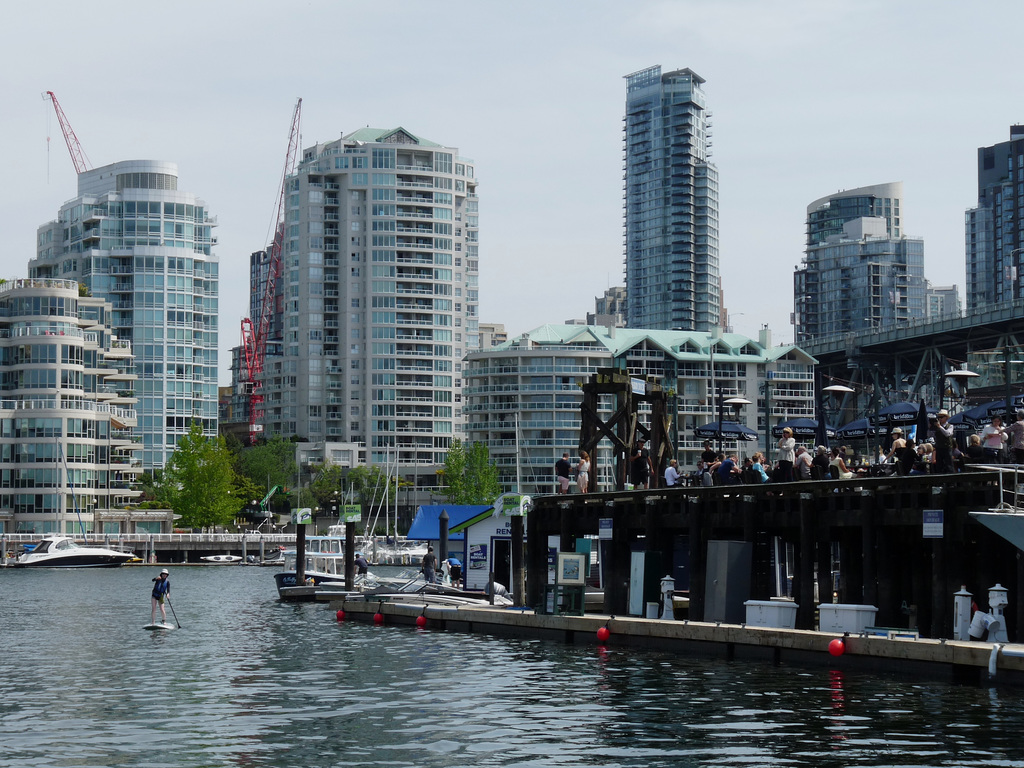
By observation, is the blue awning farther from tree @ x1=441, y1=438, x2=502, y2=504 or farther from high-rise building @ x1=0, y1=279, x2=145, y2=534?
tree @ x1=441, y1=438, x2=502, y2=504

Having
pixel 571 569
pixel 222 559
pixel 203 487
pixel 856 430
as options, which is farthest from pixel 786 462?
Result: pixel 203 487

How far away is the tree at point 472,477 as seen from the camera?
6801 inches

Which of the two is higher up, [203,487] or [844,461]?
[844,461]

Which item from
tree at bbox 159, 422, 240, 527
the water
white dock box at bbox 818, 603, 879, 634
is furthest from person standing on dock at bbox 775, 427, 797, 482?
tree at bbox 159, 422, 240, 527

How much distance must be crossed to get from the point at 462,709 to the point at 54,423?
122 meters

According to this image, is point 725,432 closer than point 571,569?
No

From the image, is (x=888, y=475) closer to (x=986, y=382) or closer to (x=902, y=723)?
(x=902, y=723)

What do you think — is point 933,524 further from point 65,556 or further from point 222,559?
point 222,559

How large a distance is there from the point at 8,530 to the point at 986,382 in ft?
306

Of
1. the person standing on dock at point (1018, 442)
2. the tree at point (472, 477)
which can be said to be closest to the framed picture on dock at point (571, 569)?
the person standing on dock at point (1018, 442)

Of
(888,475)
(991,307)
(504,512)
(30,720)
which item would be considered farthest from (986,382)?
(30,720)

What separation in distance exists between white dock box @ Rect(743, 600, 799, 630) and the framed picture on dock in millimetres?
7210

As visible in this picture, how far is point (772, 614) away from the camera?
39.6 m

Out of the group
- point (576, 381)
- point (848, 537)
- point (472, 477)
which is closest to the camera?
point (848, 537)
